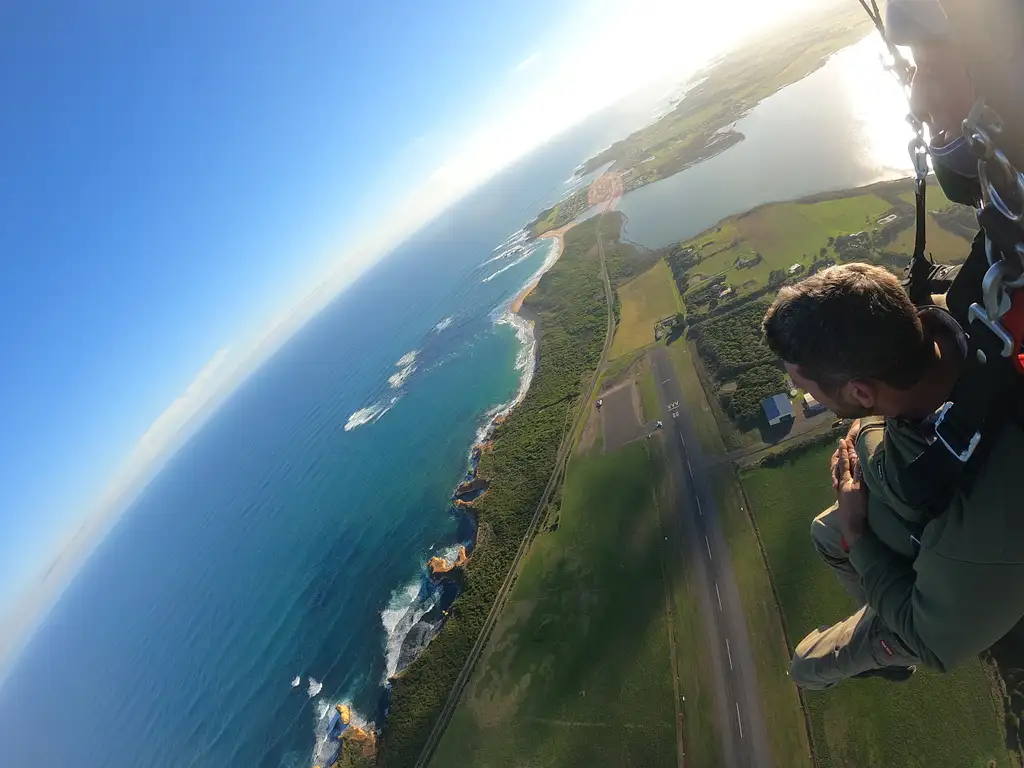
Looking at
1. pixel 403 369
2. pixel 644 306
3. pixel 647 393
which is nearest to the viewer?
pixel 647 393

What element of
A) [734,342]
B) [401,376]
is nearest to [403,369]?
[401,376]

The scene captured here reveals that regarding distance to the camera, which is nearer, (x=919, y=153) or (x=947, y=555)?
(x=947, y=555)

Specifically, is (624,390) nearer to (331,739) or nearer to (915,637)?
(331,739)

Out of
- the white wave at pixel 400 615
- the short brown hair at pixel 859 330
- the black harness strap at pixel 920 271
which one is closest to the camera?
the short brown hair at pixel 859 330

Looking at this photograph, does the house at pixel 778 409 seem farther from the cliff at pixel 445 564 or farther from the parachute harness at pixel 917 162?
the parachute harness at pixel 917 162

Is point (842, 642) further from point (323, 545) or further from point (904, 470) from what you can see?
point (323, 545)

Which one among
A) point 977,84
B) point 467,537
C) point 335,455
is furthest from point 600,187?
point 977,84

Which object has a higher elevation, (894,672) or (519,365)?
(894,672)

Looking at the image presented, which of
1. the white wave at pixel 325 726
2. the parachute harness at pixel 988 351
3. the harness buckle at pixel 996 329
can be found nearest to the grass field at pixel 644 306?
the white wave at pixel 325 726
